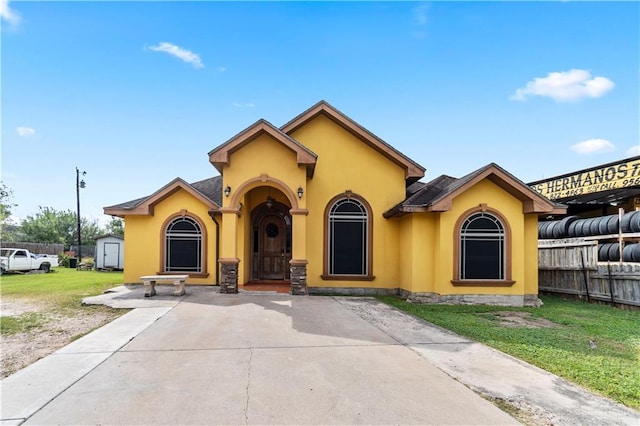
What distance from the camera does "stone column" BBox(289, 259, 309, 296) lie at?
11430 millimetres

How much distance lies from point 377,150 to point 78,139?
1494cm

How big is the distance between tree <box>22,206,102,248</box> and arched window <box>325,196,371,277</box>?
40.0 metres

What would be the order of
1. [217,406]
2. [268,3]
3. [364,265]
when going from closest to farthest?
[217,406] → [268,3] → [364,265]

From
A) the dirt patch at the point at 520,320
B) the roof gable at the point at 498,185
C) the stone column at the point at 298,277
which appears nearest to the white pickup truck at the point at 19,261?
the stone column at the point at 298,277

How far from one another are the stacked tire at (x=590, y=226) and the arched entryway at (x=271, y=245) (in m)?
11.1

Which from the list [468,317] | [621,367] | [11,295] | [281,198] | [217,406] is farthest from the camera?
[281,198]

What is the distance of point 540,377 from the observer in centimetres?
494

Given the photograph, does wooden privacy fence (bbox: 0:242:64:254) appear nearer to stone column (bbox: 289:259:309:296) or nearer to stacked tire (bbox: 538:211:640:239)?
stone column (bbox: 289:259:309:296)

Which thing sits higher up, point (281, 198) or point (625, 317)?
point (281, 198)

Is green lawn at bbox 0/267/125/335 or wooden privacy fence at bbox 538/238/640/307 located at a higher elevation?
wooden privacy fence at bbox 538/238/640/307

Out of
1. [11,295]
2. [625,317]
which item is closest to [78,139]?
[11,295]

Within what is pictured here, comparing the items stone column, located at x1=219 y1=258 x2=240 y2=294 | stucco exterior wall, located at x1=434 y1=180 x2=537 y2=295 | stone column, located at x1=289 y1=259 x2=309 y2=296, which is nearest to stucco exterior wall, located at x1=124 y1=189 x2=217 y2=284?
stone column, located at x1=219 y1=258 x2=240 y2=294

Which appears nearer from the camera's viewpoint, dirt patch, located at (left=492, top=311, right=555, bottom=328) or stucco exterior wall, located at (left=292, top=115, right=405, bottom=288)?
dirt patch, located at (left=492, top=311, right=555, bottom=328)

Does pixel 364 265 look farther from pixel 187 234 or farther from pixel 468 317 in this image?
pixel 187 234
